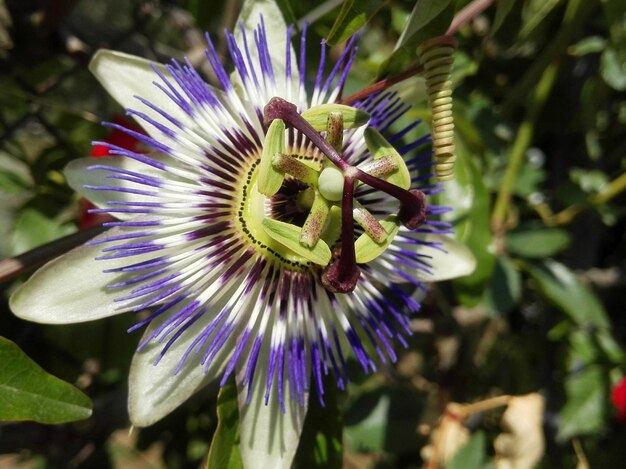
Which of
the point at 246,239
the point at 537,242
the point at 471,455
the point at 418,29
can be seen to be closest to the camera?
the point at 418,29

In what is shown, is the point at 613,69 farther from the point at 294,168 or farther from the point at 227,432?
the point at 227,432

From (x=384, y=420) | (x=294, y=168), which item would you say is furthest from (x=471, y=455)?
(x=294, y=168)

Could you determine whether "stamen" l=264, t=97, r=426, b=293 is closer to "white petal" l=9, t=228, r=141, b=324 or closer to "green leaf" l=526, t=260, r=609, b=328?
"white petal" l=9, t=228, r=141, b=324

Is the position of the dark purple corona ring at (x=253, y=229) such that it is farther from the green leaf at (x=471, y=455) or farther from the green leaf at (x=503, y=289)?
the green leaf at (x=471, y=455)

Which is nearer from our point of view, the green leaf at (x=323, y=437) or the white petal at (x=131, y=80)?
the white petal at (x=131, y=80)

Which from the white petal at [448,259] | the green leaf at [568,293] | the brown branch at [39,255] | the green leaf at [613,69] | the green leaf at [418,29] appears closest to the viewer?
the green leaf at [418,29]

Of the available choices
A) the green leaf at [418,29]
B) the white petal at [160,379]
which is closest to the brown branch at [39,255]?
the white petal at [160,379]

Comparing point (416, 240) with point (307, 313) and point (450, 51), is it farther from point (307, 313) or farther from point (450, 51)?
point (450, 51)
